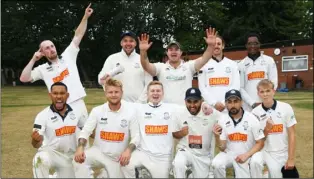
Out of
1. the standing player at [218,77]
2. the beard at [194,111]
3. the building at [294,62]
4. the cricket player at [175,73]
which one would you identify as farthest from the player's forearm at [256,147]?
the building at [294,62]

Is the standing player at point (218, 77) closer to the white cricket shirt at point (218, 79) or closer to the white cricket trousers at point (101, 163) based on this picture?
the white cricket shirt at point (218, 79)

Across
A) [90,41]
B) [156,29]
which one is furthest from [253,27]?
[90,41]

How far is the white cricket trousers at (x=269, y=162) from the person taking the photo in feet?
17.4

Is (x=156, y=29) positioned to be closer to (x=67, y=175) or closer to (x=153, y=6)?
(x=153, y=6)

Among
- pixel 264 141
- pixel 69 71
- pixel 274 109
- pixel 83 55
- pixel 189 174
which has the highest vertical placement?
pixel 83 55

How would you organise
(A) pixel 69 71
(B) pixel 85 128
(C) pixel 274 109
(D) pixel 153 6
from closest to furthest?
1. (B) pixel 85 128
2. (C) pixel 274 109
3. (A) pixel 69 71
4. (D) pixel 153 6

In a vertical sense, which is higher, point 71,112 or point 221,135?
point 71,112

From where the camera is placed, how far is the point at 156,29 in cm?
4197

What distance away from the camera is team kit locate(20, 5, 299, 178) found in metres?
5.41

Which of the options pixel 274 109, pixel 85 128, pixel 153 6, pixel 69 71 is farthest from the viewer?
pixel 153 6

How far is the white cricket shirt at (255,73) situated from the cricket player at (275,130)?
3.45 feet

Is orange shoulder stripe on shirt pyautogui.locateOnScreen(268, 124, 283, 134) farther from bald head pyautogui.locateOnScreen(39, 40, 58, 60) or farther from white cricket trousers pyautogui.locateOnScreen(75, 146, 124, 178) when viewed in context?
bald head pyautogui.locateOnScreen(39, 40, 58, 60)

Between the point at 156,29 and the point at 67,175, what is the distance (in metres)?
37.2

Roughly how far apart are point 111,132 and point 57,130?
764 mm
